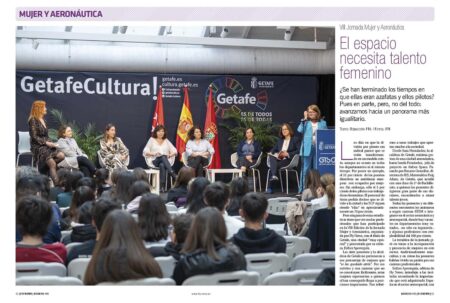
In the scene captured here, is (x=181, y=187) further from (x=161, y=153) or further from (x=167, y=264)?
(x=161, y=153)

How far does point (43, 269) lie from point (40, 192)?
1.31m

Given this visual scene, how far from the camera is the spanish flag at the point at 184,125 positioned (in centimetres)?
1091

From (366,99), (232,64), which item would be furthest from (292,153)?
(366,99)

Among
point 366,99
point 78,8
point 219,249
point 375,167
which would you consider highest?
point 78,8

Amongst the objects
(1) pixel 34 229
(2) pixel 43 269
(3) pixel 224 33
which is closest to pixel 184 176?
(1) pixel 34 229

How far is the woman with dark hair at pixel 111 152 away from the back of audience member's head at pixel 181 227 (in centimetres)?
627

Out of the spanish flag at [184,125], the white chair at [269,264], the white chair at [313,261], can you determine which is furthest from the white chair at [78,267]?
the spanish flag at [184,125]

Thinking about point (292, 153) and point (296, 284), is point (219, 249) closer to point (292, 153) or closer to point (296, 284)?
point (296, 284)

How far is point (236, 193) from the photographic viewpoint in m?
5.27

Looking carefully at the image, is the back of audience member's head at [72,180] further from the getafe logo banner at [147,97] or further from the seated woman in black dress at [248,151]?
the getafe logo banner at [147,97]

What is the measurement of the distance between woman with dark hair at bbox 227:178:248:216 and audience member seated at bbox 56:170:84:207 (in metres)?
1.22

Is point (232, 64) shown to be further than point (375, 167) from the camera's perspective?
Yes
